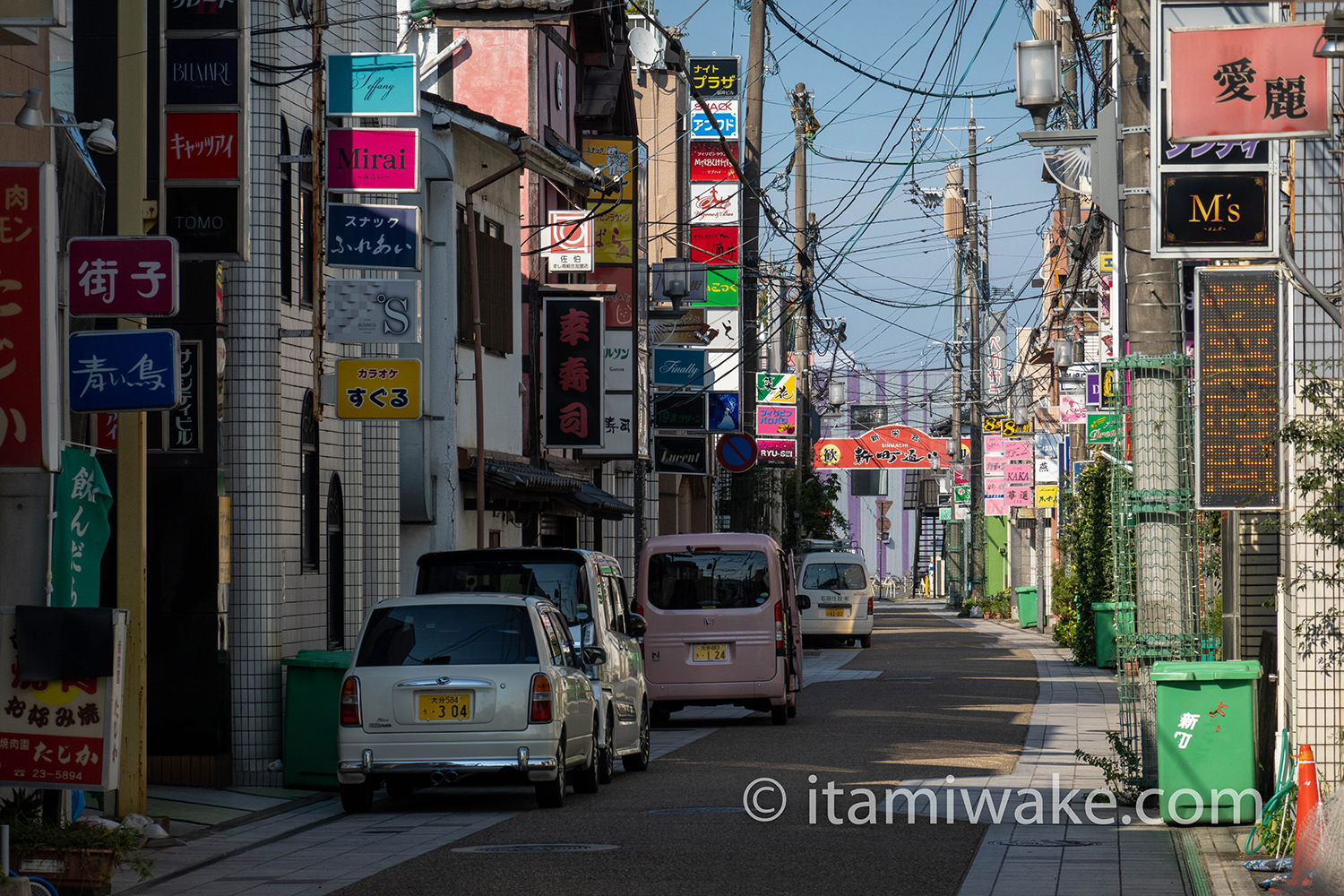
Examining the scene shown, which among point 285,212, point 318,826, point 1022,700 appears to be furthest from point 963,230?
point 318,826

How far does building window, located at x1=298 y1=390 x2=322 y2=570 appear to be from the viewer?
1816cm

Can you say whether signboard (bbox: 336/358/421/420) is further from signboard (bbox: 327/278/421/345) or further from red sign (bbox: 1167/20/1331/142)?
red sign (bbox: 1167/20/1331/142)

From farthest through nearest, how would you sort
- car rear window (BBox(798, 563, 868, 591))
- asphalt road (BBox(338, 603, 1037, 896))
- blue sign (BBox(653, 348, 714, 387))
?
car rear window (BBox(798, 563, 868, 591)) → blue sign (BBox(653, 348, 714, 387)) → asphalt road (BBox(338, 603, 1037, 896))

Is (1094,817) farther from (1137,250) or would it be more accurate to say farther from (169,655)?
(169,655)

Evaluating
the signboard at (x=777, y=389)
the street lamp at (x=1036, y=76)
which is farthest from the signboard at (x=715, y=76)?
the street lamp at (x=1036, y=76)

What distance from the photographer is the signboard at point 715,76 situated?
1817 inches

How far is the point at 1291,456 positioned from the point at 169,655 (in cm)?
921

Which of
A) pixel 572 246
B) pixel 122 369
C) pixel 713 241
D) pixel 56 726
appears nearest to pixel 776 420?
pixel 713 241

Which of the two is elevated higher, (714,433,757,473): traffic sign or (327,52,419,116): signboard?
(327,52,419,116): signboard

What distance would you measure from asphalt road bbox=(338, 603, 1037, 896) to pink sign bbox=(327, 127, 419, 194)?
584cm

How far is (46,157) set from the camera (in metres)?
12.3

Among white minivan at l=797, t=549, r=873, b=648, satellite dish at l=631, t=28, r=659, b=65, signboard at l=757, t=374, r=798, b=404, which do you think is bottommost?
white minivan at l=797, t=549, r=873, b=648

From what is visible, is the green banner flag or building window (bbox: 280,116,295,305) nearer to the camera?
the green banner flag

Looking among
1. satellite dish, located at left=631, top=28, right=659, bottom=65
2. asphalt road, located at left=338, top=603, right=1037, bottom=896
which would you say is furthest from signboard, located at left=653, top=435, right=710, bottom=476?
asphalt road, located at left=338, top=603, right=1037, bottom=896
